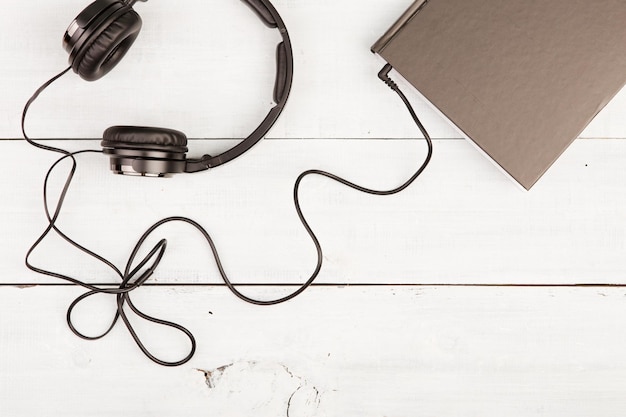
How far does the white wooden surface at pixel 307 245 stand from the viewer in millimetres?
750

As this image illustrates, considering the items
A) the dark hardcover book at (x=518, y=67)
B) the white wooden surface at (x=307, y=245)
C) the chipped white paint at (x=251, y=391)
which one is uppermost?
the dark hardcover book at (x=518, y=67)

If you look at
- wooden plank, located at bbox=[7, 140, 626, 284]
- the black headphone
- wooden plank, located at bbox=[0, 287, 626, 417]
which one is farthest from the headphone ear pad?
wooden plank, located at bbox=[0, 287, 626, 417]

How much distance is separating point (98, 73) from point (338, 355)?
1.61 feet

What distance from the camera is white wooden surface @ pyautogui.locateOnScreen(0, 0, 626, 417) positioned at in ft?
2.46

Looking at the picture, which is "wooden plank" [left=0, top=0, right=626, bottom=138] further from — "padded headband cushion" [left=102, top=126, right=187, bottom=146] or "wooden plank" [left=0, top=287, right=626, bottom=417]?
"wooden plank" [left=0, top=287, right=626, bottom=417]

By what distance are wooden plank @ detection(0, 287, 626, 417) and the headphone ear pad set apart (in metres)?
0.30

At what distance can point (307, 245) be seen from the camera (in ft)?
2.48

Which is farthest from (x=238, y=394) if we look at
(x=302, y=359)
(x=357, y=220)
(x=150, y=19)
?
(x=150, y=19)

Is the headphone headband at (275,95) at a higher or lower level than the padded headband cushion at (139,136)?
higher

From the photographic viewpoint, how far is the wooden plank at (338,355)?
0.76m

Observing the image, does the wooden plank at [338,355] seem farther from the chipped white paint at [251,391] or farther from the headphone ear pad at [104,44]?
the headphone ear pad at [104,44]

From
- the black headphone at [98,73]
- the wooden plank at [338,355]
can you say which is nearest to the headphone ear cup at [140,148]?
the black headphone at [98,73]

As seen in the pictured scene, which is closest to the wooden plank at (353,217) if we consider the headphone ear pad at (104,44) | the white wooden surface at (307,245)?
the white wooden surface at (307,245)

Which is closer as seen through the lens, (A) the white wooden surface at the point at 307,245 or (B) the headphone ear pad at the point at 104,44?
(B) the headphone ear pad at the point at 104,44
